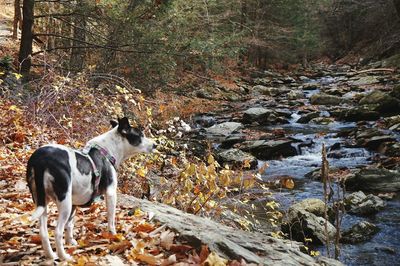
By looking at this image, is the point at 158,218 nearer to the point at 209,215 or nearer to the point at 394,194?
the point at 209,215

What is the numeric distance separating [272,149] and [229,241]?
34.6 feet

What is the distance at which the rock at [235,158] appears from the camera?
509 inches

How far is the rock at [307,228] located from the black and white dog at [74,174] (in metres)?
4.60

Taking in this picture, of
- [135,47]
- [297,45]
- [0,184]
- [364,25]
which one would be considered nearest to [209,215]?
[0,184]

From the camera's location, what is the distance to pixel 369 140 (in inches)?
561

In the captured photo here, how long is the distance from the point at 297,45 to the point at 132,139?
1445 inches

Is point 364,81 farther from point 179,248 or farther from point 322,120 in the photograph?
point 179,248

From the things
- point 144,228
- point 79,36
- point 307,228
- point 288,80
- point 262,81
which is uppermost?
point 288,80

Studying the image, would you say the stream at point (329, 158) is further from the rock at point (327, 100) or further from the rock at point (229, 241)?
the rock at point (229, 241)

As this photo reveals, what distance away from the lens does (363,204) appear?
941cm

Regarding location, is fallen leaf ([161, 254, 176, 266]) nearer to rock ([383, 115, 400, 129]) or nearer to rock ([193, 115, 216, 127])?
rock ([383, 115, 400, 129])

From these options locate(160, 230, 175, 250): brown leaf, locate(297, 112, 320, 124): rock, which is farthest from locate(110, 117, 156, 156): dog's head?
locate(297, 112, 320, 124): rock

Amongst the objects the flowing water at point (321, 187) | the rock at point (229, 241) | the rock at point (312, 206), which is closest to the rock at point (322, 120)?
the flowing water at point (321, 187)

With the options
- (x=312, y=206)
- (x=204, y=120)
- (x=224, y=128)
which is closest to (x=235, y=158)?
(x=312, y=206)
